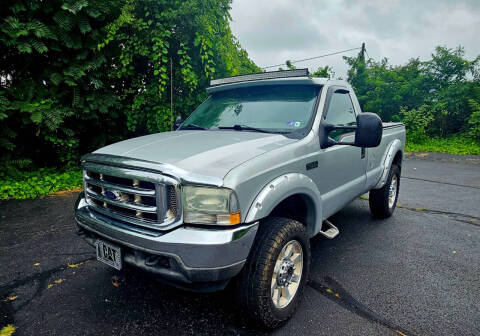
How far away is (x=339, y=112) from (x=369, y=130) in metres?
0.89

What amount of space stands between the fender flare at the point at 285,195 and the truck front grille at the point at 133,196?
0.51 meters

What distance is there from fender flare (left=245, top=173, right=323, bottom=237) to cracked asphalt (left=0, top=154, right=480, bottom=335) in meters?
0.71

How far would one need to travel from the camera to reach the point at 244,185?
1.92 metres

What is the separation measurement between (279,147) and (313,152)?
1.52ft

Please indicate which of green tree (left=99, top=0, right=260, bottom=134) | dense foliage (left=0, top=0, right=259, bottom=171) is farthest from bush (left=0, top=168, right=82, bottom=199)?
green tree (left=99, top=0, right=260, bottom=134)

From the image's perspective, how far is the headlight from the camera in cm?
186

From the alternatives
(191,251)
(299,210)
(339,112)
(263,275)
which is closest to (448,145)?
(339,112)

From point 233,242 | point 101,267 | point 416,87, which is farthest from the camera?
point 416,87

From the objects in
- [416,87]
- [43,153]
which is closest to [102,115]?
[43,153]

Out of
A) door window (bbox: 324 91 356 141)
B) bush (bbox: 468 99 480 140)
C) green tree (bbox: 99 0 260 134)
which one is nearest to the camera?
door window (bbox: 324 91 356 141)

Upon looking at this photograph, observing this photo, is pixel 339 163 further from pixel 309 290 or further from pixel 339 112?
pixel 309 290

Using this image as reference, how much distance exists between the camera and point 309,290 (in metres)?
2.75

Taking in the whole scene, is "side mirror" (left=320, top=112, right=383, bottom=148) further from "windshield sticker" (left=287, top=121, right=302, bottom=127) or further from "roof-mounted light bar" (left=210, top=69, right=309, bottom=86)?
"roof-mounted light bar" (left=210, top=69, right=309, bottom=86)

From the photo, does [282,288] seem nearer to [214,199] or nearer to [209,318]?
[209,318]
